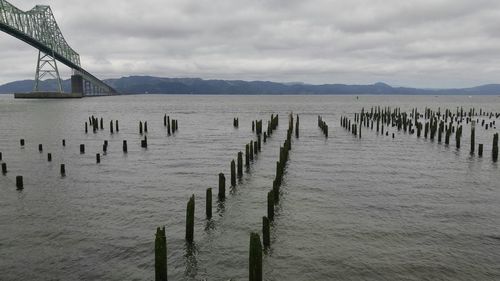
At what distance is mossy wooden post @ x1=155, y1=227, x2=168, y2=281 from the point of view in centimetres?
1143

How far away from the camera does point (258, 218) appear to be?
18500mm

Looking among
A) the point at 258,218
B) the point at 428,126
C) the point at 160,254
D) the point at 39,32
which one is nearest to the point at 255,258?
the point at 160,254

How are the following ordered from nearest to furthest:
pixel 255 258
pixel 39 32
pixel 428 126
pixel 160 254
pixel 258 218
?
pixel 255 258 < pixel 160 254 < pixel 258 218 < pixel 428 126 < pixel 39 32

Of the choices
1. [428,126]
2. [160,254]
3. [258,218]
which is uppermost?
[428,126]

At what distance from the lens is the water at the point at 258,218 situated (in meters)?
13.8

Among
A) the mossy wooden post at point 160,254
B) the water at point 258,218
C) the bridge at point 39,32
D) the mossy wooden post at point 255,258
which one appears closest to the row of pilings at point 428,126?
the water at point 258,218

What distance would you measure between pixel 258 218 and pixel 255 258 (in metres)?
7.35

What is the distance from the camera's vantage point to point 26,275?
13125mm

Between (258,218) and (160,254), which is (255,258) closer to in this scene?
(160,254)

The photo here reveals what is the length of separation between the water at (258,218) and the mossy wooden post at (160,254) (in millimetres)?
1157

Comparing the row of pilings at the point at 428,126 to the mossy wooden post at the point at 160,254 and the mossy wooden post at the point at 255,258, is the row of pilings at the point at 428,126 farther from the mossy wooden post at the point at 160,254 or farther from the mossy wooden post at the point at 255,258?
the mossy wooden post at the point at 160,254

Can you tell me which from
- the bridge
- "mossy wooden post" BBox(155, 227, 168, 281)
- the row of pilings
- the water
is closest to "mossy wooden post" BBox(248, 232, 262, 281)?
the water

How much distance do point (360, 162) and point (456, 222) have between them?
1500 cm

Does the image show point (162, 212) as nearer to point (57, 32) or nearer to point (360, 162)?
point (360, 162)
